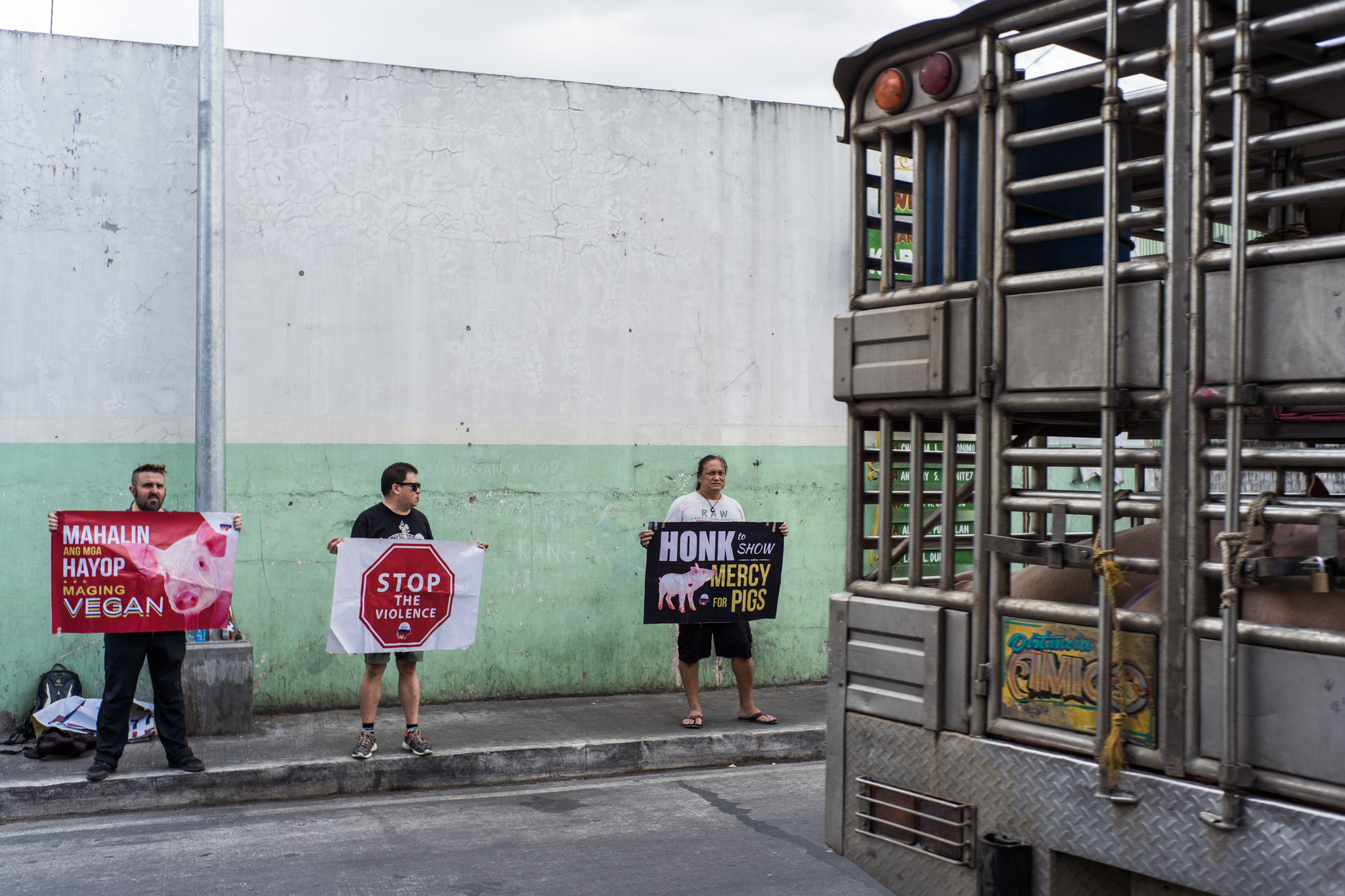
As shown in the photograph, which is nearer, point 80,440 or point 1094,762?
point 1094,762

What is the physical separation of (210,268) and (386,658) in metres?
2.95

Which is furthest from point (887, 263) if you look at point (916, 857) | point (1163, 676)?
point (916, 857)

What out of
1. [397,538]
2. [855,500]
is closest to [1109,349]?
[855,500]

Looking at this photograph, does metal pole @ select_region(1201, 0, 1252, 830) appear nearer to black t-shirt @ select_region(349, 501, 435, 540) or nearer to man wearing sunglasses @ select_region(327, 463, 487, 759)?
man wearing sunglasses @ select_region(327, 463, 487, 759)

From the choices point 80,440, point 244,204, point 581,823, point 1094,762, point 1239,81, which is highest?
point 244,204

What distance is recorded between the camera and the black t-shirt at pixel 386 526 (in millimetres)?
8078

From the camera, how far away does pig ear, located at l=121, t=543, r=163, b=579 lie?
7.59 metres

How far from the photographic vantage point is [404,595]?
8133mm

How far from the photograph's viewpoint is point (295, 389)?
9398 millimetres

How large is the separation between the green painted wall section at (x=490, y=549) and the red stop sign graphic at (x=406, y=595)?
1.49 m

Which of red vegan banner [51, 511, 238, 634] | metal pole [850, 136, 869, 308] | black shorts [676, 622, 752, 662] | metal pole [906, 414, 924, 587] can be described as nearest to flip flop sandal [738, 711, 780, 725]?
black shorts [676, 622, 752, 662]

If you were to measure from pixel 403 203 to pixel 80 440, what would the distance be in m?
2.90

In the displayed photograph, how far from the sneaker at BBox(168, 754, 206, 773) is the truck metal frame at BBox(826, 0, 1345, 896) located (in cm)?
483

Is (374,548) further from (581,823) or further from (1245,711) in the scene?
(1245,711)
